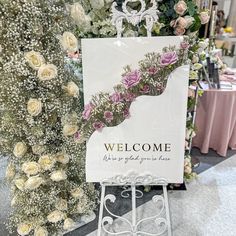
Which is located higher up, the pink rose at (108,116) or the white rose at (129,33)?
the white rose at (129,33)

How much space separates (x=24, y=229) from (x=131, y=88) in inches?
49.6

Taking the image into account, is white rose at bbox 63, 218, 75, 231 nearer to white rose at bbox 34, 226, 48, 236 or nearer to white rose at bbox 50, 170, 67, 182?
white rose at bbox 34, 226, 48, 236

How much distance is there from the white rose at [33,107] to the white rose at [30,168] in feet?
1.19

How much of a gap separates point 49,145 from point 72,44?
0.71m

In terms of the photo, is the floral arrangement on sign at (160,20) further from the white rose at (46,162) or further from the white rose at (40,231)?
the white rose at (40,231)

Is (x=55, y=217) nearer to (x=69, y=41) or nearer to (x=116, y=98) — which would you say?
(x=116, y=98)

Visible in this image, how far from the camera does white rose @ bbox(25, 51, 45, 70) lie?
151cm

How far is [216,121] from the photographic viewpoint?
3021 mm

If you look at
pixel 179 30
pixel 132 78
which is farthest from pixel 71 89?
pixel 179 30

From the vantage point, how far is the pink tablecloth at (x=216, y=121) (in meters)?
2.87

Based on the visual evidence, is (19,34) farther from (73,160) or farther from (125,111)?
(73,160)

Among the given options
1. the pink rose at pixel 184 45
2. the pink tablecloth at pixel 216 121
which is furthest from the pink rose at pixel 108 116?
the pink tablecloth at pixel 216 121

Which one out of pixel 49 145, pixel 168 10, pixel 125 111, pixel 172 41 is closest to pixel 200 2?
pixel 168 10

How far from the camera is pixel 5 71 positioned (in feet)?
5.11
